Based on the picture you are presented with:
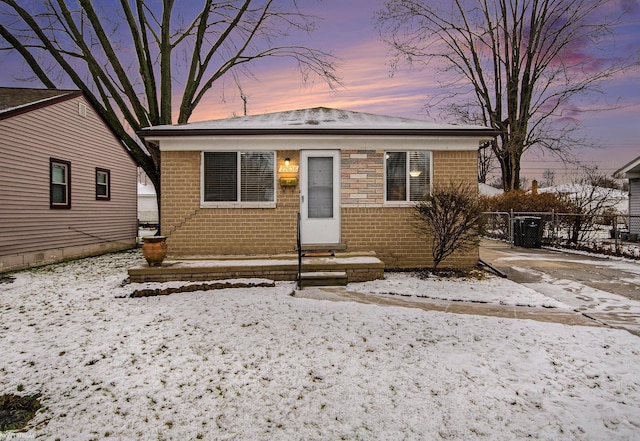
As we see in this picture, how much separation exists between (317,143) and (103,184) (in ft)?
29.3

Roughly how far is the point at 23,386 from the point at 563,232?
594 inches

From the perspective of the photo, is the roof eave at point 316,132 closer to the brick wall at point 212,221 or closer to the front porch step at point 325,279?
the brick wall at point 212,221

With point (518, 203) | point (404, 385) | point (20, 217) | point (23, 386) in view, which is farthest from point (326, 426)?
point (518, 203)

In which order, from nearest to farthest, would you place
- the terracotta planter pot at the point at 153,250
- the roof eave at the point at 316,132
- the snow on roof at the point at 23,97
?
the terracotta planter pot at the point at 153,250 → the roof eave at the point at 316,132 → the snow on roof at the point at 23,97

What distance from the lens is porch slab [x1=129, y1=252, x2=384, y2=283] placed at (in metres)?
6.53

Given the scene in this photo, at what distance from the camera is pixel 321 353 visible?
362 cm

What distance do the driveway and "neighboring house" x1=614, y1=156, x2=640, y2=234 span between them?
22.6ft

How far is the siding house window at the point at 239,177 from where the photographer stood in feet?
26.0

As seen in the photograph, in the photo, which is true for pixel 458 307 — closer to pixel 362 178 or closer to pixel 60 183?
pixel 362 178

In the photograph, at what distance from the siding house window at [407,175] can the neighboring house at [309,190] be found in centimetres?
2

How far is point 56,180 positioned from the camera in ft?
33.5

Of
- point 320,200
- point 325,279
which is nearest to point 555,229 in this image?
point 320,200

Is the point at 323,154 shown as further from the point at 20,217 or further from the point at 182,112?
the point at 182,112

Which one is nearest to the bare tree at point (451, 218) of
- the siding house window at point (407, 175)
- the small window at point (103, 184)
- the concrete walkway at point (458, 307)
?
the siding house window at point (407, 175)
